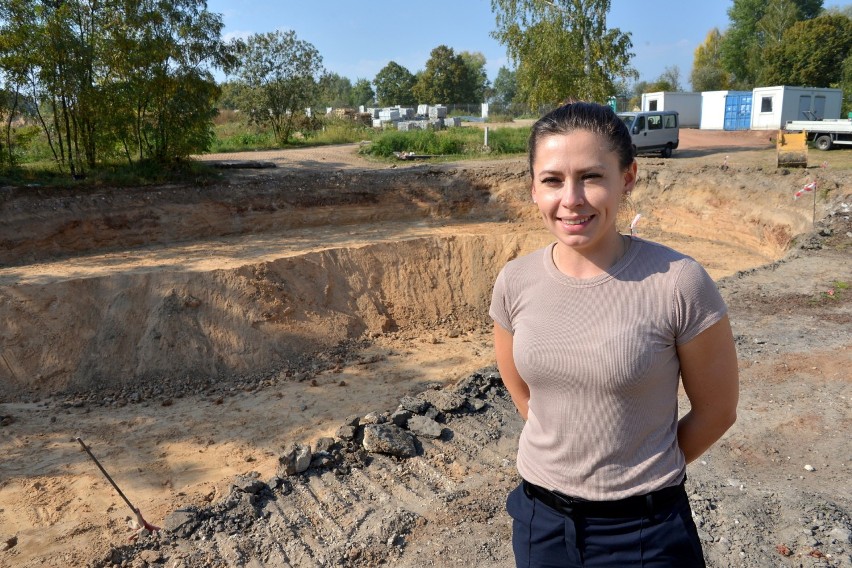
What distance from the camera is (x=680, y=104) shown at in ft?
116

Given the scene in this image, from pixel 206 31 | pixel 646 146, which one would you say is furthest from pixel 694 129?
pixel 206 31

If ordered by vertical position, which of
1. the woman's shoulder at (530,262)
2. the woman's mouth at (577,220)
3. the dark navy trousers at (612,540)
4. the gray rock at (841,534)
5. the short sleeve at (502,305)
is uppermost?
the woman's mouth at (577,220)

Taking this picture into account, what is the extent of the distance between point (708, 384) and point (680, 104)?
1468 inches

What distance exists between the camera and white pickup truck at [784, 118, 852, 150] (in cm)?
1980

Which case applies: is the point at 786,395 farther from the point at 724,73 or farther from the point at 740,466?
the point at 724,73

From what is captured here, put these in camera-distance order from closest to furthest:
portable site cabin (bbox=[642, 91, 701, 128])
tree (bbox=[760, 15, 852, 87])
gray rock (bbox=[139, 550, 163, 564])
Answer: gray rock (bbox=[139, 550, 163, 564])
portable site cabin (bbox=[642, 91, 701, 128])
tree (bbox=[760, 15, 852, 87])

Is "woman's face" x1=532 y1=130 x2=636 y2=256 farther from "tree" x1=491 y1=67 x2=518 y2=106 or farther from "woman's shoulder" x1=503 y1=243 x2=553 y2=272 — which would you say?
"tree" x1=491 y1=67 x2=518 y2=106

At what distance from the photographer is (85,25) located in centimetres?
1478

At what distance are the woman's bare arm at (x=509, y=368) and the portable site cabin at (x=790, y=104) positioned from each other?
32611 mm

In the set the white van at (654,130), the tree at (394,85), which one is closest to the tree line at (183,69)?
the white van at (654,130)

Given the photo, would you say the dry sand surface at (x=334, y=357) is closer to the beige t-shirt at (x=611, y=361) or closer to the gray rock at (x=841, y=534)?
the gray rock at (x=841, y=534)

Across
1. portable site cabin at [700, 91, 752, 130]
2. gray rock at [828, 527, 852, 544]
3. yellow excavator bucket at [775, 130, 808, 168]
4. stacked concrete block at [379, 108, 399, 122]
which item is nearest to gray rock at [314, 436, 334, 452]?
gray rock at [828, 527, 852, 544]

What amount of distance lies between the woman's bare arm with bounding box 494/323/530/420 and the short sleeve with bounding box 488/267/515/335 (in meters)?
0.03

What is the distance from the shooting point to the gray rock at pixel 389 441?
19.3 feet
